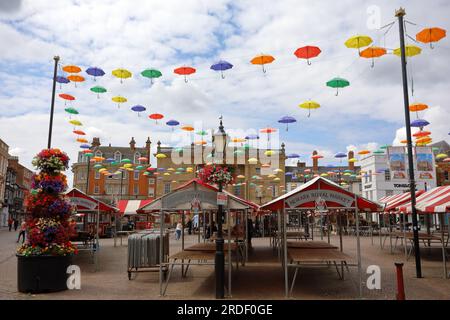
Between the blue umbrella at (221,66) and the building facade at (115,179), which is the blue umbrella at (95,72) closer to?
the blue umbrella at (221,66)

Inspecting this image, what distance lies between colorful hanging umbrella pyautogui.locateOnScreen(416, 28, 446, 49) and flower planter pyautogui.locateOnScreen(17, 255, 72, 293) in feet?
38.9

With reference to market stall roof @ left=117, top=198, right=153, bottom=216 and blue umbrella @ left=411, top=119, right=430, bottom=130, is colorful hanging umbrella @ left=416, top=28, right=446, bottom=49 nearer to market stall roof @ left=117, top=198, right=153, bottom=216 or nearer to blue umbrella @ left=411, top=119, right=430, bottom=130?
blue umbrella @ left=411, top=119, right=430, bottom=130

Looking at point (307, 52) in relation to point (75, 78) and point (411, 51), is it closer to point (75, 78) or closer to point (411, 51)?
point (411, 51)

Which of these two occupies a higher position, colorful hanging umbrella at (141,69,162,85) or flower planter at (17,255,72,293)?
colorful hanging umbrella at (141,69,162,85)

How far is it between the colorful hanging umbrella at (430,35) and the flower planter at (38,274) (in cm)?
1186

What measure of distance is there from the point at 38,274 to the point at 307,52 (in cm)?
1010

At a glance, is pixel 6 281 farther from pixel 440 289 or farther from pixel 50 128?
pixel 440 289

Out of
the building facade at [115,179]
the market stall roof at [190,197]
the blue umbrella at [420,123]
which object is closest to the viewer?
the market stall roof at [190,197]

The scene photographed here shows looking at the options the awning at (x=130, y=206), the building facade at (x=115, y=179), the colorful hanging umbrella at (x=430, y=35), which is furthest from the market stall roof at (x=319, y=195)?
the building facade at (x=115, y=179)

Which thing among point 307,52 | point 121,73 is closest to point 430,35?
point 307,52

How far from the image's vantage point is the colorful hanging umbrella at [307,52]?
1270 cm

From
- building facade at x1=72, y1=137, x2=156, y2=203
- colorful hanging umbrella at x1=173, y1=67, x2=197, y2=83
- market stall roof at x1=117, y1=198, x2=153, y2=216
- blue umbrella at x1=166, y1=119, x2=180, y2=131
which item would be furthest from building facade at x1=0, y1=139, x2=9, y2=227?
colorful hanging umbrella at x1=173, y1=67, x2=197, y2=83

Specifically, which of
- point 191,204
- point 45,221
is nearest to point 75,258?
point 45,221

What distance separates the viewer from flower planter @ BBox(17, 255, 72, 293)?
9.43m
